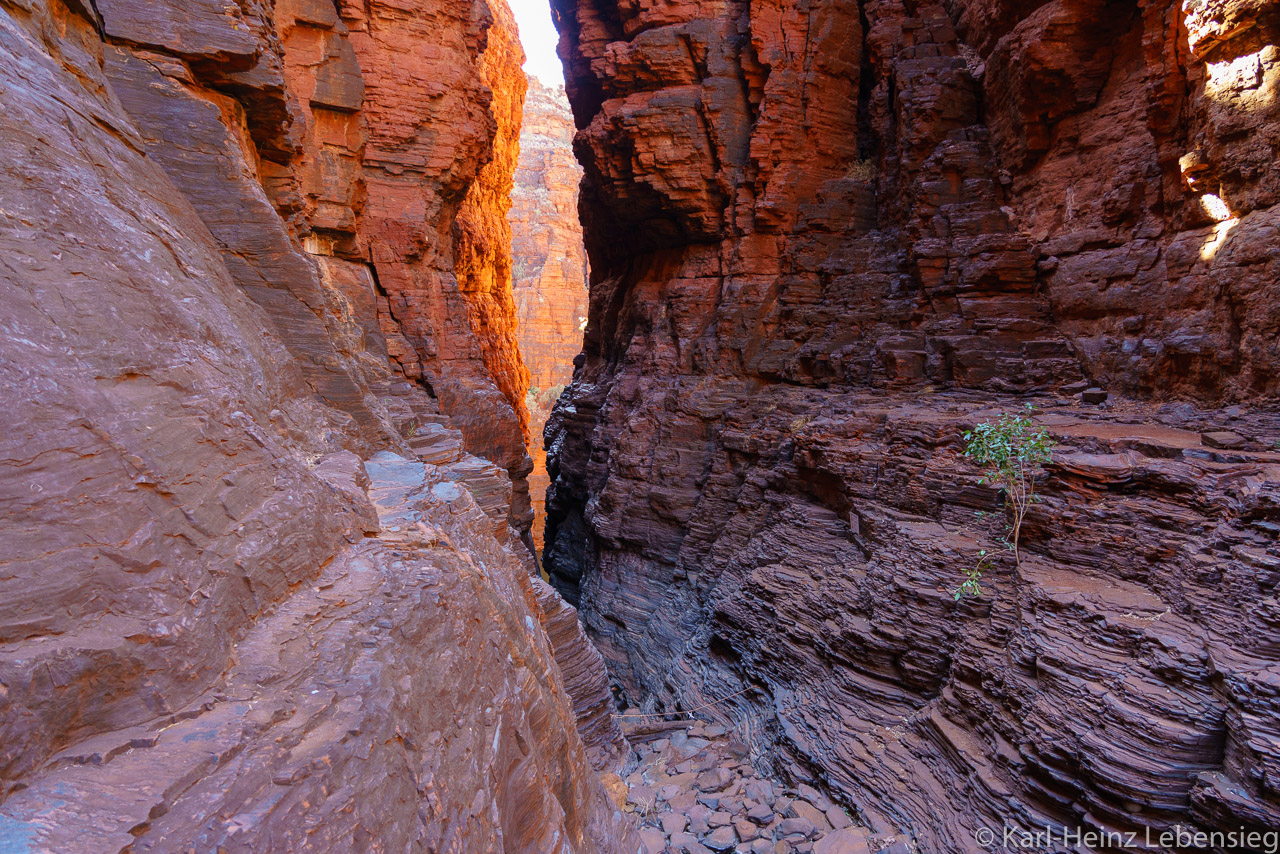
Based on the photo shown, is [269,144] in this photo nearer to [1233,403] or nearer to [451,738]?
[451,738]

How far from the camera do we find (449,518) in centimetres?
511

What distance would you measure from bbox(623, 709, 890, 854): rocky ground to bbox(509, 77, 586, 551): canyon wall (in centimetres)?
4310

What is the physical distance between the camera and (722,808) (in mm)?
8125

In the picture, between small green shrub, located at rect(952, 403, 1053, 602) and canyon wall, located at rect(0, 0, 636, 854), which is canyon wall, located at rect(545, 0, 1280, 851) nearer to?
small green shrub, located at rect(952, 403, 1053, 602)

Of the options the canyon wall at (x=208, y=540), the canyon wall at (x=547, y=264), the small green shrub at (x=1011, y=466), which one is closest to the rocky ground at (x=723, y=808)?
the canyon wall at (x=208, y=540)

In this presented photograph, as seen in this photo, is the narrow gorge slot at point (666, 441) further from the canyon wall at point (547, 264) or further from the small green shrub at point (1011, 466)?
the canyon wall at point (547, 264)

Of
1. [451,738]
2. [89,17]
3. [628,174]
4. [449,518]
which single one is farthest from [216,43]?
[628,174]

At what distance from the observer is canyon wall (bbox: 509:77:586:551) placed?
5362cm

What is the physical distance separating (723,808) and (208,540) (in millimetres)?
7841

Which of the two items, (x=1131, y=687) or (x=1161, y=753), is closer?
(x=1161, y=753)

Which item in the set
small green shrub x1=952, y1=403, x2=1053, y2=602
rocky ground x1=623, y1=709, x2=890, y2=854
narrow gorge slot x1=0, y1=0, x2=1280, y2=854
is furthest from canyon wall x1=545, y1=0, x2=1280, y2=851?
rocky ground x1=623, y1=709, x2=890, y2=854

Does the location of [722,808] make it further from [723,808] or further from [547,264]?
[547,264]

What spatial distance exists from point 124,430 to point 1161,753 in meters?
8.32

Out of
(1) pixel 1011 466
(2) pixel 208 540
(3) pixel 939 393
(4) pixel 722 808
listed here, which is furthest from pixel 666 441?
(2) pixel 208 540
